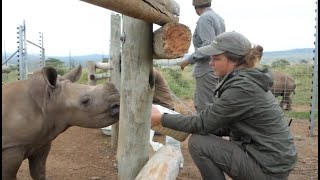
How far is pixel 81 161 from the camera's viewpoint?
530 cm

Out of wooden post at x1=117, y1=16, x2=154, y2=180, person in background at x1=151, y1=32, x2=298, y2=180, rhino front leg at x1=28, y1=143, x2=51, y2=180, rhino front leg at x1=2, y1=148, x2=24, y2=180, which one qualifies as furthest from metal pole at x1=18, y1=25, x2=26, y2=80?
person in background at x1=151, y1=32, x2=298, y2=180

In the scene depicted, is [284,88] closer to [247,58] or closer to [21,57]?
[21,57]

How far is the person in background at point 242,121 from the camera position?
3049mm

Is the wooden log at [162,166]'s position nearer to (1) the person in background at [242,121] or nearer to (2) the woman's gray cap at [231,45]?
(1) the person in background at [242,121]

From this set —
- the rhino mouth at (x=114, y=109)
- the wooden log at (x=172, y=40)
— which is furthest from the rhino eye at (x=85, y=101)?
the wooden log at (x=172, y=40)

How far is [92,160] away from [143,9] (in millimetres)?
3216

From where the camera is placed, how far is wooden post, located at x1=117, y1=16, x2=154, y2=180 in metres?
3.10

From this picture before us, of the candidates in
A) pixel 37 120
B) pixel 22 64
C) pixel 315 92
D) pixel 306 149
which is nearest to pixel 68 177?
pixel 37 120

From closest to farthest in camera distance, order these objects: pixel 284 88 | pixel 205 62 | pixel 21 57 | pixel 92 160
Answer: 1. pixel 205 62
2. pixel 92 160
3. pixel 21 57
4. pixel 284 88

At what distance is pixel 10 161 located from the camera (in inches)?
139

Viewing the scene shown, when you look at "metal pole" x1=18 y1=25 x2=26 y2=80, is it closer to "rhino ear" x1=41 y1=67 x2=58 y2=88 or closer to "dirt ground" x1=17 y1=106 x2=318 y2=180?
"dirt ground" x1=17 y1=106 x2=318 y2=180

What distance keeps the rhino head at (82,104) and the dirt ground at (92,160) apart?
1.06 metres

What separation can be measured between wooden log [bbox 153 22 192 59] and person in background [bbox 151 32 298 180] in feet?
0.85

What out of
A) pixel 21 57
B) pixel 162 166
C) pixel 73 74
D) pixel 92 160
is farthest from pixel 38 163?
pixel 21 57
